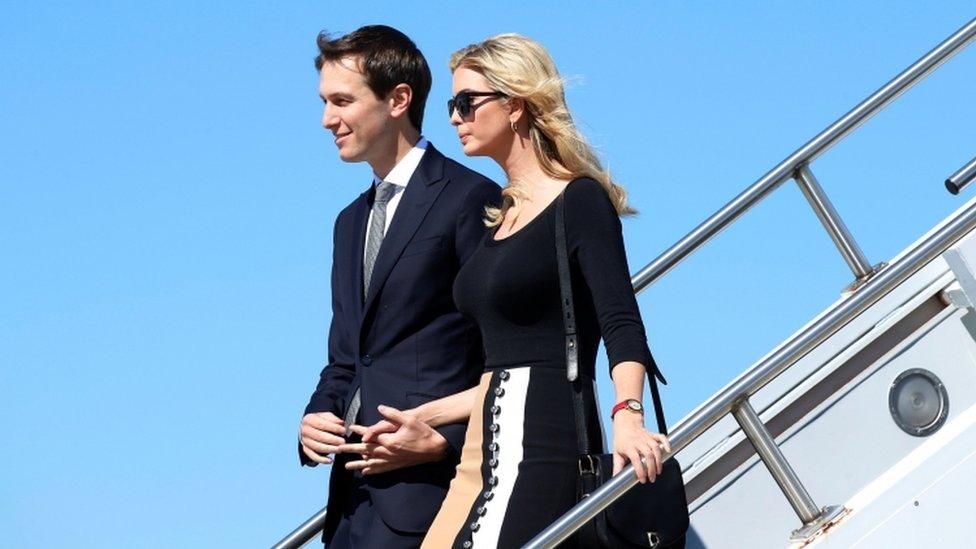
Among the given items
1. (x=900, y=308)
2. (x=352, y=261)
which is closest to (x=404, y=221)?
(x=352, y=261)

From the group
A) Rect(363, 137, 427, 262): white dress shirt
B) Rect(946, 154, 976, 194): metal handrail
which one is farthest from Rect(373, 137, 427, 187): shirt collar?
Rect(946, 154, 976, 194): metal handrail

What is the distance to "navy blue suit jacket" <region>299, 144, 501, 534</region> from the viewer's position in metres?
3.65

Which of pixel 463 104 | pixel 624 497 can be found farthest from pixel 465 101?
pixel 624 497

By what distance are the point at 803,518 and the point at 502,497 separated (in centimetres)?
113

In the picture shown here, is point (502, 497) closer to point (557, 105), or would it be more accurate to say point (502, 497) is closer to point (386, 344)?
point (386, 344)

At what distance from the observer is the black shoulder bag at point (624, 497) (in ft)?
10.3

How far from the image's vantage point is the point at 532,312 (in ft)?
10.8

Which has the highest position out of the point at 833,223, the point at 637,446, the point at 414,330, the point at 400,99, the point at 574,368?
the point at 400,99

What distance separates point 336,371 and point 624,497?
3.64ft

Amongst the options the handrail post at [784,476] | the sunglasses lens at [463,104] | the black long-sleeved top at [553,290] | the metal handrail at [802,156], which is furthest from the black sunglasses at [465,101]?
the metal handrail at [802,156]

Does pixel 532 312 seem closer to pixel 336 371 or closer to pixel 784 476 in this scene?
pixel 336 371

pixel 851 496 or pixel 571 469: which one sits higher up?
pixel 571 469

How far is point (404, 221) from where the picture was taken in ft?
12.7

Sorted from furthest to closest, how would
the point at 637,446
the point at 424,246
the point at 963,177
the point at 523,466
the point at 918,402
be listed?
the point at 963,177, the point at 918,402, the point at 424,246, the point at 523,466, the point at 637,446
